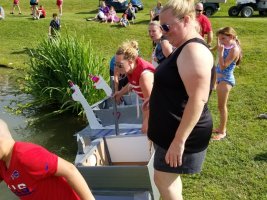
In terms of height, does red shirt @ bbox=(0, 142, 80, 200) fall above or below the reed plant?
above

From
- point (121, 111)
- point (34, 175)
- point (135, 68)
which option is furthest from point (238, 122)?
point (34, 175)

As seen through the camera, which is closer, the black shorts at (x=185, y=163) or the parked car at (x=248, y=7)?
the black shorts at (x=185, y=163)

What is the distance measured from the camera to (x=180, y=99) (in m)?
2.50

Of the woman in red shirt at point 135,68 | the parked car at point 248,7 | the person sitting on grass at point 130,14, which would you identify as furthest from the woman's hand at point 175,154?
the parked car at point 248,7

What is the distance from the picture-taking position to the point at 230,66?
5.00m

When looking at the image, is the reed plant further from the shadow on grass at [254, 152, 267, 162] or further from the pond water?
the shadow on grass at [254, 152, 267, 162]

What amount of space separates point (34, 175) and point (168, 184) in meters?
1.13

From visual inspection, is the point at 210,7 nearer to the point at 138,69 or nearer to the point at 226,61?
the point at 226,61

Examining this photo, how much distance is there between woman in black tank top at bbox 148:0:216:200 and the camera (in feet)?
7.68

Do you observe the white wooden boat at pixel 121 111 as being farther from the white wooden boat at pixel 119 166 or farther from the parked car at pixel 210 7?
the parked car at pixel 210 7

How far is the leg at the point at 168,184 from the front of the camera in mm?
2752

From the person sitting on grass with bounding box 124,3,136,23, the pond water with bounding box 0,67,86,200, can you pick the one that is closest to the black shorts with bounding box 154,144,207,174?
the pond water with bounding box 0,67,86,200

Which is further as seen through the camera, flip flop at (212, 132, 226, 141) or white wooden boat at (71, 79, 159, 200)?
flip flop at (212, 132, 226, 141)

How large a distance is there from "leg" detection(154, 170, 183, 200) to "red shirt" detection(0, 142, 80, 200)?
0.79m
